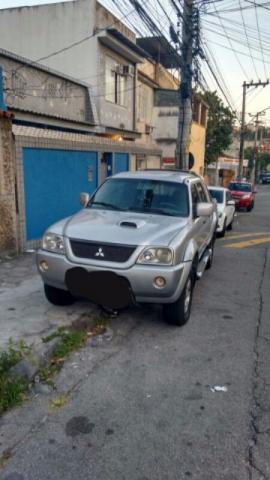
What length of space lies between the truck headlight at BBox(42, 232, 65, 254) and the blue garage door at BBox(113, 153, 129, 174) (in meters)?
8.06

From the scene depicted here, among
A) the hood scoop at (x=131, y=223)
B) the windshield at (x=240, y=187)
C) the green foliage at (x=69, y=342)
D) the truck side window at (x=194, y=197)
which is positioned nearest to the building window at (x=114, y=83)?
the windshield at (x=240, y=187)

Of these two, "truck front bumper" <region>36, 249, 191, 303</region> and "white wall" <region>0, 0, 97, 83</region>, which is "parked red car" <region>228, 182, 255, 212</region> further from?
"truck front bumper" <region>36, 249, 191, 303</region>

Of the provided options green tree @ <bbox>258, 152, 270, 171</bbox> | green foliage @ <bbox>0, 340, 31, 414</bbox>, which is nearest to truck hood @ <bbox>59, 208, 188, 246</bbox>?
green foliage @ <bbox>0, 340, 31, 414</bbox>

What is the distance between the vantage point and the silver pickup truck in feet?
13.6

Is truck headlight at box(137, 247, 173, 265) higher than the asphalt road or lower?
higher

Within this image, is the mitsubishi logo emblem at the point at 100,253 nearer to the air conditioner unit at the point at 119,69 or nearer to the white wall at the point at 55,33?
the white wall at the point at 55,33

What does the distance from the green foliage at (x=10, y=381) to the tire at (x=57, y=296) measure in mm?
1161

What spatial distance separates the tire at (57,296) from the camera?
16.0ft

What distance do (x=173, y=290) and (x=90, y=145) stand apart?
7012mm

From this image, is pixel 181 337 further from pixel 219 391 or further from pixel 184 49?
pixel 184 49

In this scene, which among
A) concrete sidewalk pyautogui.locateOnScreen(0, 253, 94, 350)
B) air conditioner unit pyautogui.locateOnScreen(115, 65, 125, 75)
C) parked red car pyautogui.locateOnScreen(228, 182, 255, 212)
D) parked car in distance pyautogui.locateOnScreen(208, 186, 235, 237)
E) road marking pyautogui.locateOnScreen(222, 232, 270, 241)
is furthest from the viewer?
parked red car pyautogui.locateOnScreen(228, 182, 255, 212)

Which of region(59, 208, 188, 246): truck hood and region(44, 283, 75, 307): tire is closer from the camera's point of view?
region(59, 208, 188, 246): truck hood

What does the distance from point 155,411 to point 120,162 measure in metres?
10.7

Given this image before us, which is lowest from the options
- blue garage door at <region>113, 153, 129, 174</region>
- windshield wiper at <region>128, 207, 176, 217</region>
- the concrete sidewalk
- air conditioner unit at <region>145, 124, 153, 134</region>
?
the concrete sidewalk
